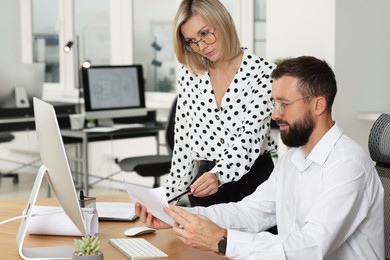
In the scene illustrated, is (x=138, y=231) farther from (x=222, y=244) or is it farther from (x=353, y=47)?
(x=353, y=47)

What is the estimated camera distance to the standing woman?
2.93 metres

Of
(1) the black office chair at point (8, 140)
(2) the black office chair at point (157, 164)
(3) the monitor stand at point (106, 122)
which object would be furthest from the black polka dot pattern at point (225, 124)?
(1) the black office chair at point (8, 140)

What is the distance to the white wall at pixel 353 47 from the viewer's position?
5.00 m

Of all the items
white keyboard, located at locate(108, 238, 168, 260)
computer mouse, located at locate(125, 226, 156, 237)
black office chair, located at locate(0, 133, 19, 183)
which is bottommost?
black office chair, located at locate(0, 133, 19, 183)

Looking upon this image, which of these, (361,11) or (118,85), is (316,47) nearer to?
(361,11)

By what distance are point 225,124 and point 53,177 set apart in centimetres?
88

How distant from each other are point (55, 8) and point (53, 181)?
6867mm

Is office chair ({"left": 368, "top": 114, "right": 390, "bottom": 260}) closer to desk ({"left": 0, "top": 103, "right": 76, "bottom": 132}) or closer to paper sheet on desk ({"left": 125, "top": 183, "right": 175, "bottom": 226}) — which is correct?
paper sheet on desk ({"left": 125, "top": 183, "right": 175, "bottom": 226})

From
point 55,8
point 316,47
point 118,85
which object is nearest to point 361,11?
point 316,47

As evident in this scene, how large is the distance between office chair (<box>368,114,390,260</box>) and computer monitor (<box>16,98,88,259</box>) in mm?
901

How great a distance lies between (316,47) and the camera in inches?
203

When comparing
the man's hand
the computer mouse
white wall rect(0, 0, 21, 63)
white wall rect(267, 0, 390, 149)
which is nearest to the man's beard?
the man's hand

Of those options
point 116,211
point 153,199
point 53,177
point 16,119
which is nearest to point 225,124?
point 116,211

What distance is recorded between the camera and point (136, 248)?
8.02 feet
